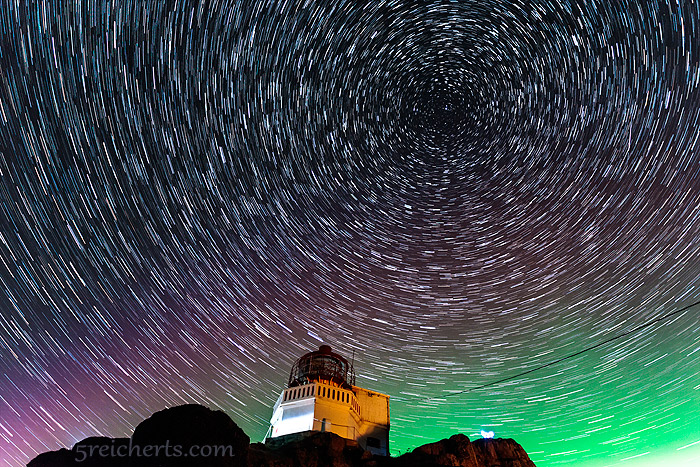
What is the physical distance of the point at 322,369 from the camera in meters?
30.6

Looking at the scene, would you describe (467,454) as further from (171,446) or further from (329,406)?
(171,446)

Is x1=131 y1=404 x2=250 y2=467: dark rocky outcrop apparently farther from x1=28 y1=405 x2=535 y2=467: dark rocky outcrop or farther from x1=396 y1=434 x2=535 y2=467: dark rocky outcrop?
x1=396 y1=434 x2=535 y2=467: dark rocky outcrop

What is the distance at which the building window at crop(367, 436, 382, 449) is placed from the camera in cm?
2847

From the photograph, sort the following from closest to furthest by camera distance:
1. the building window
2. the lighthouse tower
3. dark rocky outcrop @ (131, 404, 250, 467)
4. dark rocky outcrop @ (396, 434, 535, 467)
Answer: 1. dark rocky outcrop @ (131, 404, 250, 467)
2. dark rocky outcrop @ (396, 434, 535, 467)
3. the lighthouse tower
4. the building window

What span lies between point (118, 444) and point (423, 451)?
670 inches

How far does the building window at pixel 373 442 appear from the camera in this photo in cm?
2847

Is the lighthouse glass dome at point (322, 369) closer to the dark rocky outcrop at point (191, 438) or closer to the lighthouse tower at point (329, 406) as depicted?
the lighthouse tower at point (329, 406)

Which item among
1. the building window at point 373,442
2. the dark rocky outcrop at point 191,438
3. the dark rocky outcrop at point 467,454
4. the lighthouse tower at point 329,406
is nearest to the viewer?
the dark rocky outcrop at point 191,438

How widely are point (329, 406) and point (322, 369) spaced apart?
3844mm

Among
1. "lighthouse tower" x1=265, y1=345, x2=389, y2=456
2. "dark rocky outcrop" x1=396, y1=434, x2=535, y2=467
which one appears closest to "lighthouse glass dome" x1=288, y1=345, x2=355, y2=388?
"lighthouse tower" x1=265, y1=345, x2=389, y2=456

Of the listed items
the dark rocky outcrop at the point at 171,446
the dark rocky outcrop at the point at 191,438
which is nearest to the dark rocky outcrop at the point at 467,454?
the dark rocky outcrop at the point at 191,438

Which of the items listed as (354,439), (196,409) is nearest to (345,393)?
(354,439)

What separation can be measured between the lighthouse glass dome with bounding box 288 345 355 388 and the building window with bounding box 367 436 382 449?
3623 mm

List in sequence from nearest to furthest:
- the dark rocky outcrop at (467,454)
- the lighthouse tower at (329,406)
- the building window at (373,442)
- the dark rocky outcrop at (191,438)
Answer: the dark rocky outcrop at (191,438) → the dark rocky outcrop at (467,454) → the lighthouse tower at (329,406) → the building window at (373,442)
